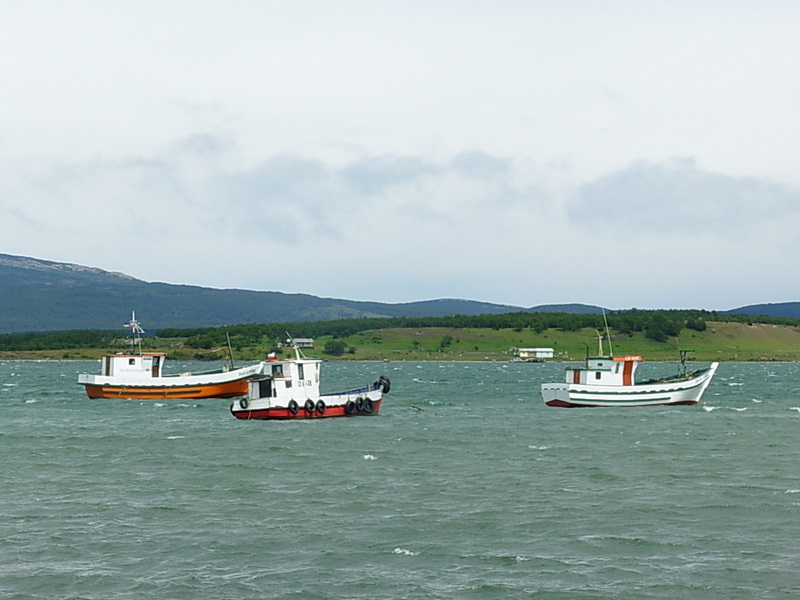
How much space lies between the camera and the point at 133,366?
3910 inches

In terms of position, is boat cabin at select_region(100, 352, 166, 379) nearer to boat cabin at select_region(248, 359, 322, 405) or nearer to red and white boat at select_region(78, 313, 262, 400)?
red and white boat at select_region(78, 313, 262, 400)

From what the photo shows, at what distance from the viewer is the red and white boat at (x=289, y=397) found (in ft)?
231

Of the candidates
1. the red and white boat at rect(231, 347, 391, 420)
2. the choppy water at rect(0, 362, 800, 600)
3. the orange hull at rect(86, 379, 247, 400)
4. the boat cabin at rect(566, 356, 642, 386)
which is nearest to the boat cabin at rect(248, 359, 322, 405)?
the red and white boat at rect(231, 347, 391, 420)

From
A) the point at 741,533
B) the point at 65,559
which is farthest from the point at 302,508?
the point at 741,533

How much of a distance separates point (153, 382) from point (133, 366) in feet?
10.8

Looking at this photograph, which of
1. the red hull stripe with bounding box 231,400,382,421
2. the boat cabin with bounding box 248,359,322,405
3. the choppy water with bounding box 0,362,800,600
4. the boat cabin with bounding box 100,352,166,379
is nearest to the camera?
the choppy water with bounding box 0,362,800,600

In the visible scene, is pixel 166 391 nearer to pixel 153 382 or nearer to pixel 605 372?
pixel 153 382

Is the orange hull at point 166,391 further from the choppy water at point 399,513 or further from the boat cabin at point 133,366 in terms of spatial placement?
the choppy water at point 399,513

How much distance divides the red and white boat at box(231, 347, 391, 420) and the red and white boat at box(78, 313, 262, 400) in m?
25.7

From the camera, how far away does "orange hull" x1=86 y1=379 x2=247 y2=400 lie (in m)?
97.5

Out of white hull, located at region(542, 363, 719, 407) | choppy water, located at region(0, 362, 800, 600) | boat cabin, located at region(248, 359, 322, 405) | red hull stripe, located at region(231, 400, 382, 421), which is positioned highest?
boat cabin, located at region(248, 359, 322, 405)

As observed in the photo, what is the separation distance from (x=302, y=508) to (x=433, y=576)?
10120 millimetres

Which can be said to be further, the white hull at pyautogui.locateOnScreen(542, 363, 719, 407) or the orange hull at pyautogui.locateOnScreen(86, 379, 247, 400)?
the orange hull at pyautogui.locateOnScreen(86, 379, 247, 400)

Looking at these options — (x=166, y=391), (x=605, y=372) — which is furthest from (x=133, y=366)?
(x=605, y=372)
